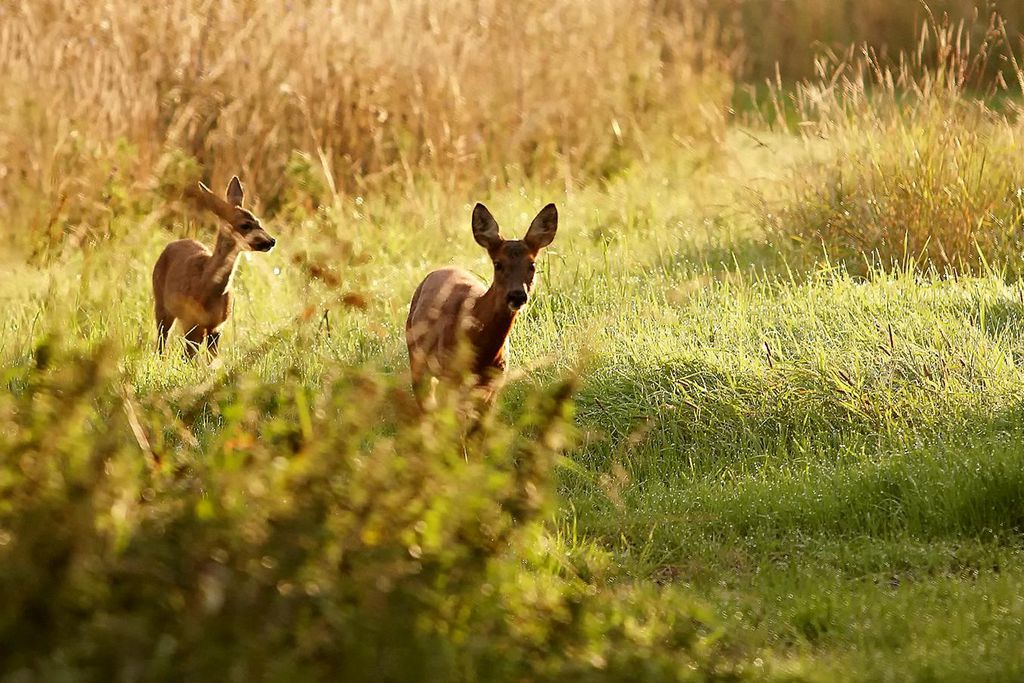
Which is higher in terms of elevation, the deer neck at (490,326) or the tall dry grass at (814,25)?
Result: the deer neck at (490,326)

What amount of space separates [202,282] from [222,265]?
13 centimetres

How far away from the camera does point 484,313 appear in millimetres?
6070

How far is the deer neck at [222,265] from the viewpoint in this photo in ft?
25.4

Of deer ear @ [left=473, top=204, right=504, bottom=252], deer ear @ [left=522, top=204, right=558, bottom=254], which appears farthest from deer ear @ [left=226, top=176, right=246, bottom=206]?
deer ear @ [left=522, top=204, right=558, bottom=254]

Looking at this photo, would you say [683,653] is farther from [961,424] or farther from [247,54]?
[247,54]

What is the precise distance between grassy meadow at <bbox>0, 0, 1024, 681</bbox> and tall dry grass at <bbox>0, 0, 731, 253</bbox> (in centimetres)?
4

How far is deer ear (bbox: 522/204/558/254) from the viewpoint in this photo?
5.97 m

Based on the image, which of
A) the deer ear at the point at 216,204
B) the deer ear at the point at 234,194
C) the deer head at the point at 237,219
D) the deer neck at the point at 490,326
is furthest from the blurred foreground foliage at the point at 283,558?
the deer ear at the point at 234,194

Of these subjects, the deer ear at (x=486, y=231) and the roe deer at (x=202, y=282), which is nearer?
the deer ear at (x=486, y=231)

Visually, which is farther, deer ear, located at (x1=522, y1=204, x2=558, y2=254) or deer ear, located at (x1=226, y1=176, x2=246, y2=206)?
deer ear, located at (x1=226, y1=176, x2=246, y2=206)

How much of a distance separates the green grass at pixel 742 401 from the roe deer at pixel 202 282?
18 cm

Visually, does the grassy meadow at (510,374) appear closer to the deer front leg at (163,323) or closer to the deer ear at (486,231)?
the deer front leg at (163,323)

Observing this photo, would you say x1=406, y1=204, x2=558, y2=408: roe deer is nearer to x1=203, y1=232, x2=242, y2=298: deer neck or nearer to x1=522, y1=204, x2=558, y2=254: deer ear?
x1=522, y1=204, x2=558, y2=254: deer ear

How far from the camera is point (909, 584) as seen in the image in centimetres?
509
